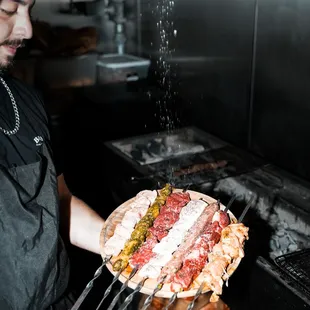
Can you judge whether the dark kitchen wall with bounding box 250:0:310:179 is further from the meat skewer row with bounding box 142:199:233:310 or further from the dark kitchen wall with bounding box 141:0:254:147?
the meat skewer row with bounding box 142:199:233:310

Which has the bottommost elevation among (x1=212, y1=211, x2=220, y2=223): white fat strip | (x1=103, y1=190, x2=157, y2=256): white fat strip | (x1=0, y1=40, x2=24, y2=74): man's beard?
(x1=103, y1=190, x2=157, y2=256): white fat strip

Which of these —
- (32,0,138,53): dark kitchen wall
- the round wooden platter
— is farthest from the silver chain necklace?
(32,0,138,53): dark kitchen wall

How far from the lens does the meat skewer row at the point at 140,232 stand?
1.67 meters

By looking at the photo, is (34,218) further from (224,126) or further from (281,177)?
(224,126)

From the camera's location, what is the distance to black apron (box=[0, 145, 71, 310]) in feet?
5.14

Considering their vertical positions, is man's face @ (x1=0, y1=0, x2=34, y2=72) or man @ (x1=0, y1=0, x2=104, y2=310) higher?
man's face @ (x1=0, y1=0, x2=34, y2=72)

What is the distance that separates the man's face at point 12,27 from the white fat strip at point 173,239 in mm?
1027

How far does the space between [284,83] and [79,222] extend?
8.00ft

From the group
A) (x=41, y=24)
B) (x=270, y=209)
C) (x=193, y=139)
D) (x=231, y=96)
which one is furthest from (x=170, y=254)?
(x=41, y=24)

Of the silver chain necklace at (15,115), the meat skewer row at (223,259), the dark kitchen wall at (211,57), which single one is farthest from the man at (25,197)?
the dark kitchen wall at (211,57)

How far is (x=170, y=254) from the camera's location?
174 cm

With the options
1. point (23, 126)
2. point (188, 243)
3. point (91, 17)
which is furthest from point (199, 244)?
point (91, 17)

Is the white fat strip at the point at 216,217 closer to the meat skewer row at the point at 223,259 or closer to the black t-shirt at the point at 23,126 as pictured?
the meat skewer row at the point at 223,259

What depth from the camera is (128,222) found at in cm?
185
